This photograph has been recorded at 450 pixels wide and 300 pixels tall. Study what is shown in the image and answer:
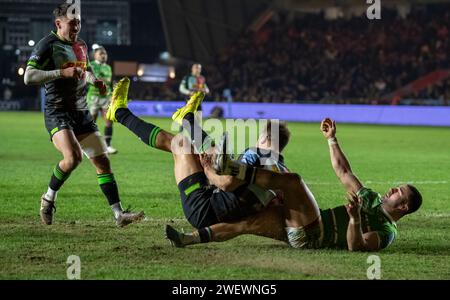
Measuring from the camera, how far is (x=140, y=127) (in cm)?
852

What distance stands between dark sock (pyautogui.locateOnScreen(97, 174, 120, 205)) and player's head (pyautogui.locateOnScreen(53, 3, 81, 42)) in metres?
1.64

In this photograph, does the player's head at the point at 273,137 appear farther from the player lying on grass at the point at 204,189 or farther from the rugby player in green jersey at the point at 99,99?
the rugby player in green jersey at the point at 99,99

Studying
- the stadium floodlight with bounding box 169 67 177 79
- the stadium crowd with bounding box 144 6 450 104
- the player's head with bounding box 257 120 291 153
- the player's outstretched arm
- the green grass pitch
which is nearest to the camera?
the green grass pitch

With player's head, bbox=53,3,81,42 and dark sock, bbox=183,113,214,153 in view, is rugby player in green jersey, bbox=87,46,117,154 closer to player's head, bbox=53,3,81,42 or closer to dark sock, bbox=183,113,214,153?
player's head, bbox=53,3,81,42

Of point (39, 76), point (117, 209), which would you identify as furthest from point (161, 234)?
point (39, 76)

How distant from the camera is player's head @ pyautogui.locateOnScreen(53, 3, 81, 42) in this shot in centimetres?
910

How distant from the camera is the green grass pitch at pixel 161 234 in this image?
22.4 ft

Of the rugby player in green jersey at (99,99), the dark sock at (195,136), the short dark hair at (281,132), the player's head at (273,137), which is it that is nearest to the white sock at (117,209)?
the dark sock at (195,136)

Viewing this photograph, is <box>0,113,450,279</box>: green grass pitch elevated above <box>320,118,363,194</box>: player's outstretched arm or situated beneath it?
situated beneath

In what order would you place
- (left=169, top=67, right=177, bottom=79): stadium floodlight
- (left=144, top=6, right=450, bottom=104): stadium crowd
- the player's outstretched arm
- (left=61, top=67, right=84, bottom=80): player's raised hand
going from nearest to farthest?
the player's outstretched arm < (left=61, top=67, right=84, bottom=80): player's raised hand < (left=144, top=6, right=450, bottom=104): stadium crowd < (left=169, top=67, right=177, bottom=79): stadium floodlight

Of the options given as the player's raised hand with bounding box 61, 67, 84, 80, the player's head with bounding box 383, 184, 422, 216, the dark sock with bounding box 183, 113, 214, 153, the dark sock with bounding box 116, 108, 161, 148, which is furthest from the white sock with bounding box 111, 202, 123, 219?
the player's head with bounding box 383, 184, 422, 216

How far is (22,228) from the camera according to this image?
8.95m

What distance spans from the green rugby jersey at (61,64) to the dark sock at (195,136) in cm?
160
